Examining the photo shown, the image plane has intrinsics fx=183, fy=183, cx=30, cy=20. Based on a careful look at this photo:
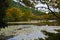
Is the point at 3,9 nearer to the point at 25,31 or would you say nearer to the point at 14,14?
the point at 14,14

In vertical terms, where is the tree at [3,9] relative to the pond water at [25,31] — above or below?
above

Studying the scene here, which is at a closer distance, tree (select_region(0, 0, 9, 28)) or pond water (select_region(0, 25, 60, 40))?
pond water (select_region(0, 25, 60, 40))

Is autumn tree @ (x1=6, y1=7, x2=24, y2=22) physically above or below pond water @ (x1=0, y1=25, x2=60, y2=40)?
above

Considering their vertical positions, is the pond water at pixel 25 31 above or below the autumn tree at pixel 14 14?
below

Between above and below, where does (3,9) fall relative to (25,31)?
above

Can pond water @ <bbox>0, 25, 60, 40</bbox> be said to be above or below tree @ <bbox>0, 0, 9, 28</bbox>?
below

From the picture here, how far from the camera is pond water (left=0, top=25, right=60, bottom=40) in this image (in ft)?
7.37

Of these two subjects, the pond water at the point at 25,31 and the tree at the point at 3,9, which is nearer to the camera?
the pond water at the point at 25,31

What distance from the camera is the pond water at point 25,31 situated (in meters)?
2.25

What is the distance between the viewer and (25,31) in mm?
2316

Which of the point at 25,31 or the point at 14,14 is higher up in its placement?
the point at 14,14

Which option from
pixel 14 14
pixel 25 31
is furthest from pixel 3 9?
pixel 25 31

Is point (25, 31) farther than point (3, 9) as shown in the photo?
No

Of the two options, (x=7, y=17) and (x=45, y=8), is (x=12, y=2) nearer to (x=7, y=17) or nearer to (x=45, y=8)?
(x=7, y=17)
